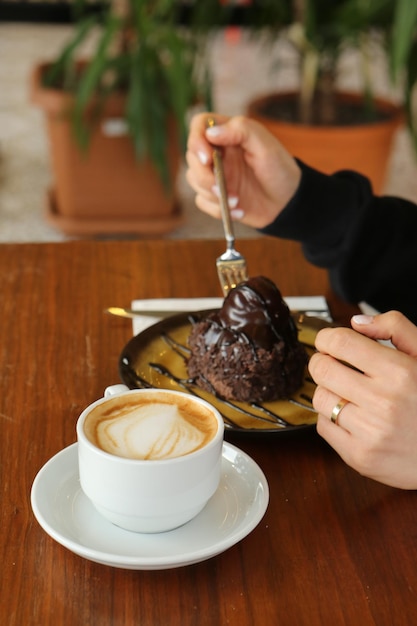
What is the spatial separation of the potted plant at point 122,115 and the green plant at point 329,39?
305 millimetres

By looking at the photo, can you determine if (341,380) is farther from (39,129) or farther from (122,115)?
(39,129)

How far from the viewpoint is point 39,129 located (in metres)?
3.62

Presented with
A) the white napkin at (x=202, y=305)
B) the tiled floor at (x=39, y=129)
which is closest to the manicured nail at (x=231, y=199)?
the white napkin at (x=202, y=305)

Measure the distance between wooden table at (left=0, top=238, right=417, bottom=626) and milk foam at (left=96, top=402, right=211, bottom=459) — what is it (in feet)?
0.32

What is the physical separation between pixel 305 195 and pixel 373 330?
1.60 ft

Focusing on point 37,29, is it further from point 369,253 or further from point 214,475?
point 214,475

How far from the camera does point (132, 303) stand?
3.59 ft

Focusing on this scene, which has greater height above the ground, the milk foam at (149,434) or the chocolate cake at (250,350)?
the milk foam at (149,434)

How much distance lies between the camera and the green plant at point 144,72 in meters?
2.18

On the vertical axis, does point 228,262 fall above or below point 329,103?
above

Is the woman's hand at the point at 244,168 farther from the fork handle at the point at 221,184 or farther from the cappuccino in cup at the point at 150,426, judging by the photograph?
the cappuccino in cup at the point at 150,426

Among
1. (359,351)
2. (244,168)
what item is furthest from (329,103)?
(359,351)

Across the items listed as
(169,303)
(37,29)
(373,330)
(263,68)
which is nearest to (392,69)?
(169,303)

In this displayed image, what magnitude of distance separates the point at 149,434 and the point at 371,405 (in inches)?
8.3
